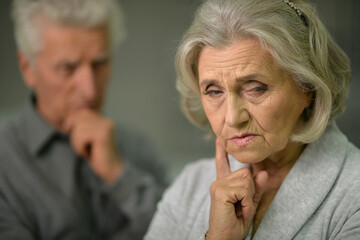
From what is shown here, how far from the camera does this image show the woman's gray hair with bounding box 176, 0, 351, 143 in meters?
0.80

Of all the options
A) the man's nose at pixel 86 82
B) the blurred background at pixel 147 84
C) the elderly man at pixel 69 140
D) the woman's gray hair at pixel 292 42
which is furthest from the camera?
the blurred background at pixel 147 84

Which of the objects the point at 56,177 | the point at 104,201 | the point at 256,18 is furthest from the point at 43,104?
the point at 256,18

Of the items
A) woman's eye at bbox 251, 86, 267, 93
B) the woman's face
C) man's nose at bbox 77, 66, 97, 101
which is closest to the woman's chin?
the woman's face

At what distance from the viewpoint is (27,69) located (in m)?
1.54

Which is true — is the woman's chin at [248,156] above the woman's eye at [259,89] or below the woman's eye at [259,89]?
below

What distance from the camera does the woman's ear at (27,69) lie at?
5.01ft

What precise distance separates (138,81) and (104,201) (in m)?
0.49

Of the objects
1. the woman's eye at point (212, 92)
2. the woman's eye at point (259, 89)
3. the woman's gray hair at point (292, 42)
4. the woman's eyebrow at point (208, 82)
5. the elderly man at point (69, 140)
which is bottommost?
the elderly man at point (69, 140)

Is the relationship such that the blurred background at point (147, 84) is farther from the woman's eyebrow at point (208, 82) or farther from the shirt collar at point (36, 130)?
the woman's eyebrow at point (208, 82)

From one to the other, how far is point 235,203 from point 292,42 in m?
0.34

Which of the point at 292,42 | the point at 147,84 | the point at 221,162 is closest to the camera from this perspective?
the point at 292,42

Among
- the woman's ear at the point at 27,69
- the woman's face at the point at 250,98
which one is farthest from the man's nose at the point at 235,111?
the woman's ear at the point at 27,69

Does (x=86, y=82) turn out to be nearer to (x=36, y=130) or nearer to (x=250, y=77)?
(x=36, y=130)

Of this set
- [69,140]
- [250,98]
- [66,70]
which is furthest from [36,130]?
[250,98]
